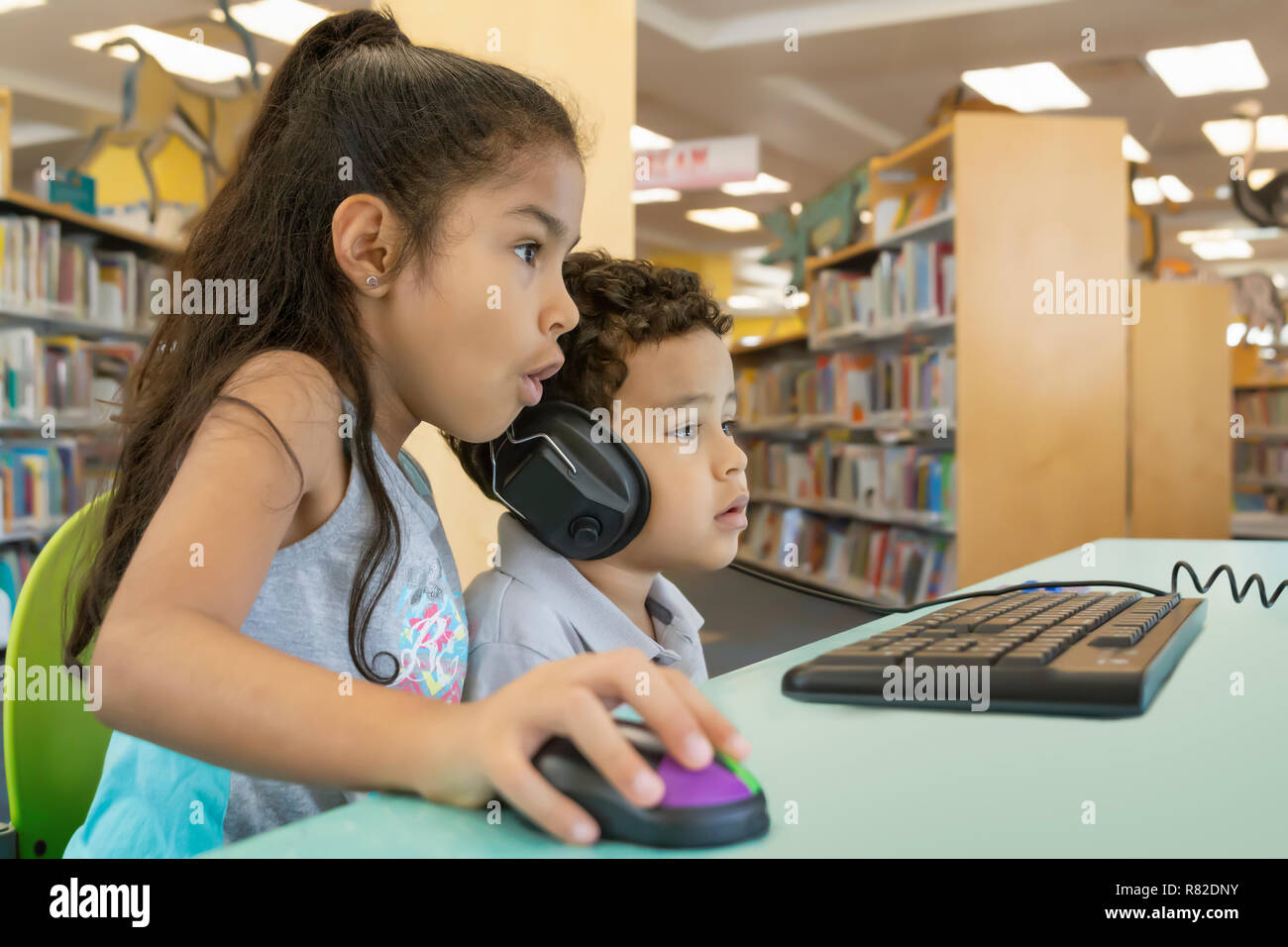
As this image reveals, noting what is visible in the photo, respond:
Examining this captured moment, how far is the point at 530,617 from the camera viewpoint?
844 millimetres

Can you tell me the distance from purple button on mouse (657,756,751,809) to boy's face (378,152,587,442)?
453 millimetres

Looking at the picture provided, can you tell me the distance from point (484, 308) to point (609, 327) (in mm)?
284

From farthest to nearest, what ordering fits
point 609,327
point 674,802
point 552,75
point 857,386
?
point 857,386
point 552,75
point 609,327
point 674,802

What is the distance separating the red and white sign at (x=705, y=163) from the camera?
21.1 ft

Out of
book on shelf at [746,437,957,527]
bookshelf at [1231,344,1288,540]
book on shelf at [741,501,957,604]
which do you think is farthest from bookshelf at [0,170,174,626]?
bookshelf at [1231,344,1288,540]

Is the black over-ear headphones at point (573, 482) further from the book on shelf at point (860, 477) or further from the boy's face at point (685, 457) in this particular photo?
the book on shelf at point (860, 477)

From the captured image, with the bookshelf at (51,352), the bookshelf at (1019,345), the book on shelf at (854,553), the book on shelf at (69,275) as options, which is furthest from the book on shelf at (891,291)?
the bookshelf at (51,352)

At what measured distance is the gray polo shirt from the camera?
82 centimetres

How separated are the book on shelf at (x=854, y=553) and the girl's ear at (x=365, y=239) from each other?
2.85m
